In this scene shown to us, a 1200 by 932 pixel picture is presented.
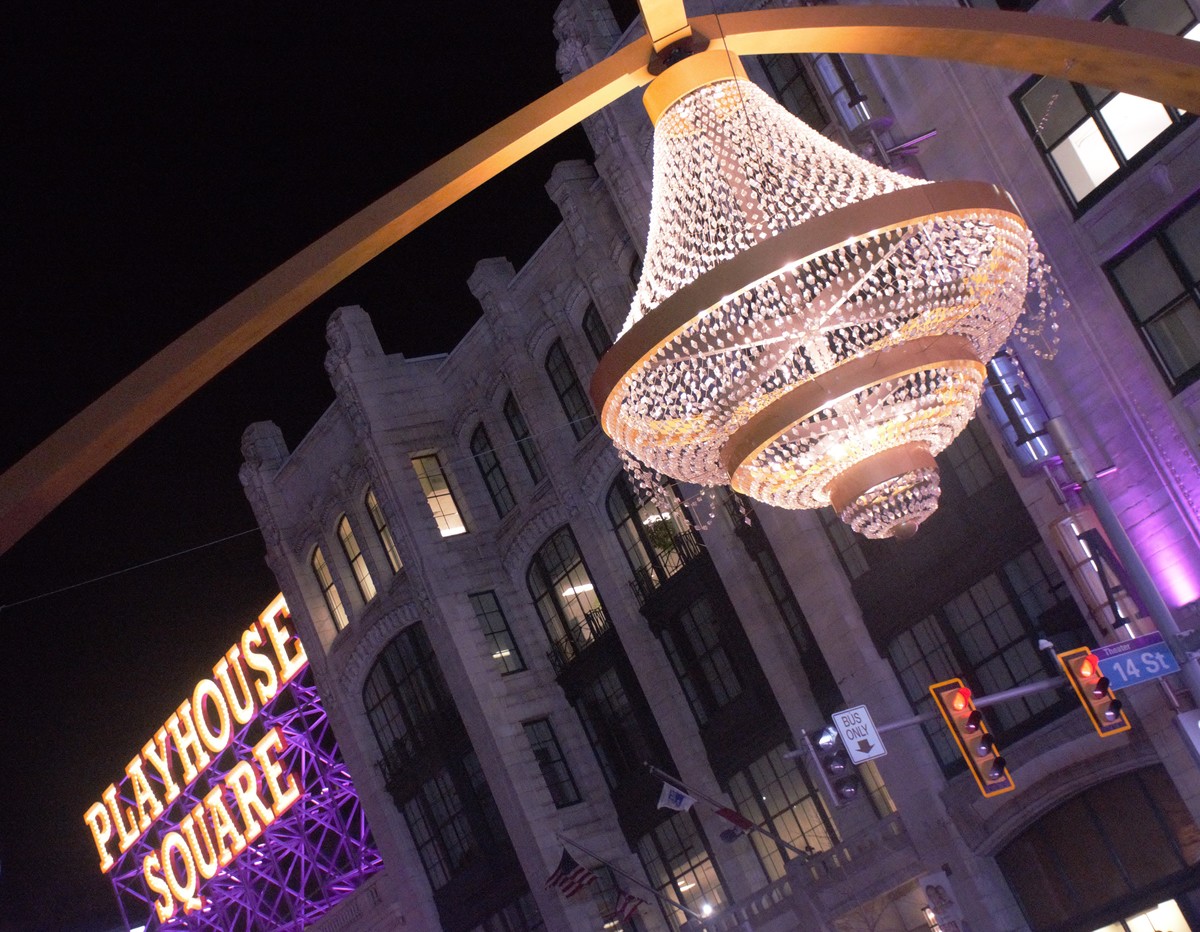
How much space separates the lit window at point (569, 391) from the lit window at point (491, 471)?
356 centimetres

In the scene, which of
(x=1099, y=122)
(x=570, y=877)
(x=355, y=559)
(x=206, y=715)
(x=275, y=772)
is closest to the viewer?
(x=1099, y=122)

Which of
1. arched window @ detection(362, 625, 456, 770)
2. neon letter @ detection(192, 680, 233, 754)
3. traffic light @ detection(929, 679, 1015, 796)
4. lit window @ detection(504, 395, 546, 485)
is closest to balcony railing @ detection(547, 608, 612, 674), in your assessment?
arched window @ detection(362, 625, 456, 770)

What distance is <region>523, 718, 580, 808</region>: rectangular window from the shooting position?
40.2 m

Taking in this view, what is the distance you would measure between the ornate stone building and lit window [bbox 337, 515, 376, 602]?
0.10 metres

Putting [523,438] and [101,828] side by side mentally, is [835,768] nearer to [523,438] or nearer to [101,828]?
[523,438]

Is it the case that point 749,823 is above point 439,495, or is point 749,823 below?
below

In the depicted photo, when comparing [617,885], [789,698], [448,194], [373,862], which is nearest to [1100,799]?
[789,698]

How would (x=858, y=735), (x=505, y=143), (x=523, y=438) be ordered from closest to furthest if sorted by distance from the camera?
(x=505, y=143)
(x=858, y=735)
(x=523, y=438)

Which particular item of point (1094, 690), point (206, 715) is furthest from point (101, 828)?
point (1094, 690)

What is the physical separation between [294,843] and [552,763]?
14.5 meters

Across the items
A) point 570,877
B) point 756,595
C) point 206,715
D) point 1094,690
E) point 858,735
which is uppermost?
point 206,715

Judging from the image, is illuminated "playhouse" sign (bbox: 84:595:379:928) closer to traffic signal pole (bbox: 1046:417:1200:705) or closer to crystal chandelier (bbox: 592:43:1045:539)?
traffic signal pole (bbox: 1046:417:1200:705)

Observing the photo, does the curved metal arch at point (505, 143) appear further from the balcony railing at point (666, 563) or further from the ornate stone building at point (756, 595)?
the balcony railing at point (666, 563)

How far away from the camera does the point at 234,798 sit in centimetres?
5294
